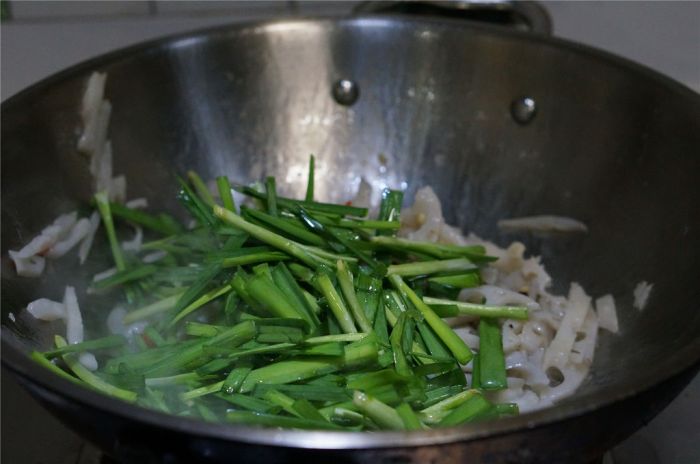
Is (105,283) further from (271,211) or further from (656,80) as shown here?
(656,80)

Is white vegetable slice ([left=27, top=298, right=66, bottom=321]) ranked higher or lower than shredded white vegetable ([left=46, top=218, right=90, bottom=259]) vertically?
lower

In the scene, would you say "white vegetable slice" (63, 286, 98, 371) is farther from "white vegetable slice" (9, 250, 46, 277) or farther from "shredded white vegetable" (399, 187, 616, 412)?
"shredded white vegetable" (399, 187, 616, 412)

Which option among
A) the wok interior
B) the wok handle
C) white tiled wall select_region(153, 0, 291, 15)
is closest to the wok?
the wok interior

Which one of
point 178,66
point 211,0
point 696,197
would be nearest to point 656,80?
point 696,197

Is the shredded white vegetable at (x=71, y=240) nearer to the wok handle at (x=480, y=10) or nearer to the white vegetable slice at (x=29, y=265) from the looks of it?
the white vegetable slice at (x=29, y=265)

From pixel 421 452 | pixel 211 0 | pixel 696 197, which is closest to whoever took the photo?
pixel 421 452

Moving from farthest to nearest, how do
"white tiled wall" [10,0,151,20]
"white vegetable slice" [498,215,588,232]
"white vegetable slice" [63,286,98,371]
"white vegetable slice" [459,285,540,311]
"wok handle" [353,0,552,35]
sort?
1. "white tiled wall" [10,0,151,20]
2. "wok handle" [353,0,552,35]
3. "white vegetable slice" [498,215,588,232]
4. "white vegetable slice" [459,285,540,311]
5. "white vegetable slice" [63,286,98,371]

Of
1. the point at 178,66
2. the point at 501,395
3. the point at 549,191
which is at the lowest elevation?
the point at 501,395

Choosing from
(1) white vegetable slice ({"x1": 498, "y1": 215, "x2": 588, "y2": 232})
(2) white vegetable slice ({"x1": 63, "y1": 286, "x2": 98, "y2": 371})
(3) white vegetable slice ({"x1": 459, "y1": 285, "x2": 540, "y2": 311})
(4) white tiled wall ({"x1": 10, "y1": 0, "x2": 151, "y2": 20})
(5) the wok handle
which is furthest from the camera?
(4) white tiled wall ({"x1": 10, "y1": 0, "x2": 151, "y2": 20})
